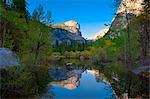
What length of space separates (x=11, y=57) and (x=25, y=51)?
2784 centimetres

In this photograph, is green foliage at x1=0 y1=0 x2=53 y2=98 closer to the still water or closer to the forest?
the forest

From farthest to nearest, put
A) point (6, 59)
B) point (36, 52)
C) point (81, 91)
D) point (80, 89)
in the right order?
point (36, 52) < point (80, 89) < point (81, 91) < point (6, 59)

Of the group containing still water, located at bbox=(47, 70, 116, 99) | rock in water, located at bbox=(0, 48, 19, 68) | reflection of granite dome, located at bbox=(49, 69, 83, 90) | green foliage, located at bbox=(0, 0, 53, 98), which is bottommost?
still water, located at bbox=(47, 70, 116, 99)

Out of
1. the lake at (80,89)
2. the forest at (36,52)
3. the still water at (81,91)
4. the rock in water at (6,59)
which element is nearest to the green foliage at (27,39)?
the forest at (36,52)

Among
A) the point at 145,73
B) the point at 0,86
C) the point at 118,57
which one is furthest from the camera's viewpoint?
the point at 118,57

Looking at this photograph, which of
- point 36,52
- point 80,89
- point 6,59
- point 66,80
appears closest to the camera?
point 6,59

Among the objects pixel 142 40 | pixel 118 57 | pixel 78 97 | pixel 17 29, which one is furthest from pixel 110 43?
pixel 78 97

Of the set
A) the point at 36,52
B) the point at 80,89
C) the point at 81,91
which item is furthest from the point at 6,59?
the point at 36,52

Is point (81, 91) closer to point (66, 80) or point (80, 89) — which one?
point (80, 89)

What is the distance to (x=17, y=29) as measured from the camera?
6806 cm

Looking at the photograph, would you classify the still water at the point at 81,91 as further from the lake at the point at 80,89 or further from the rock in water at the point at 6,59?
the rock in water at the point at 6,59

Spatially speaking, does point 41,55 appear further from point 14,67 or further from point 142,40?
point 14,67

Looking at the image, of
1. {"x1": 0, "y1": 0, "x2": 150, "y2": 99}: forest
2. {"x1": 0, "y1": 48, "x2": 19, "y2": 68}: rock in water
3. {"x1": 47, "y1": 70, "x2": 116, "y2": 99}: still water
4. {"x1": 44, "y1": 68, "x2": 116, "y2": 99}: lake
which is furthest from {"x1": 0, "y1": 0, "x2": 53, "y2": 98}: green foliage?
{"x1": 0, "y1": 48, "x2": 19, "y2": 68}: rock in water

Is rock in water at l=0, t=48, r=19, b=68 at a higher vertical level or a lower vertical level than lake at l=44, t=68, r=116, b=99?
higher
